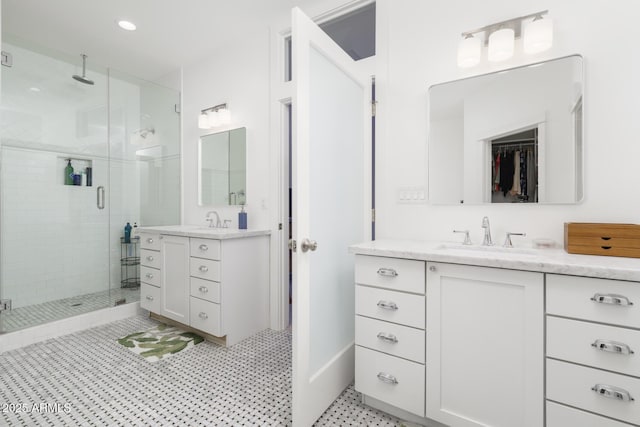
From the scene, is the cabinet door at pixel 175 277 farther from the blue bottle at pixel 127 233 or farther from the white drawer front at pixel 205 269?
the blue bottle at pixel 127 233

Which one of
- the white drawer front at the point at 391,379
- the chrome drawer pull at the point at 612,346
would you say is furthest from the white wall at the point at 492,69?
the white drawer front at the point at 391,379

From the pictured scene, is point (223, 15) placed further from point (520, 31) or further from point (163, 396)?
point (163, 396)

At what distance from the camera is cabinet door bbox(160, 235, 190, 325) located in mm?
2508

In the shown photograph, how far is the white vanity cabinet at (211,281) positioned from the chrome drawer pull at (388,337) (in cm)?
131

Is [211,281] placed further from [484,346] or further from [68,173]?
[68,173]

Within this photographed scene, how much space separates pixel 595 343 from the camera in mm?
1069

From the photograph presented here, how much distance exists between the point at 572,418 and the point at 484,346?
0.35 metres

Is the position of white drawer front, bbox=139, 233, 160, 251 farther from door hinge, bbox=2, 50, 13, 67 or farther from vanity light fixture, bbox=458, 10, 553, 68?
vanity light fixture, bbox=458, 10, 553, 68

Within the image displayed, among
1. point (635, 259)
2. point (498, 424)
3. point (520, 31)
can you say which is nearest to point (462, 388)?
point (498, 424)

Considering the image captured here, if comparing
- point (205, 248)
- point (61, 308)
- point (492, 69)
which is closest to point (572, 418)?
point (492, 69)

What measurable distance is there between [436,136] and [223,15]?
81.8 inches

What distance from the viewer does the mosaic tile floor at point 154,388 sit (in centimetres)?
151

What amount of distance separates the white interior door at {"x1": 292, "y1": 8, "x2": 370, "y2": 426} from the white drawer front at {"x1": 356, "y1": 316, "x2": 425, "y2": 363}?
216mm

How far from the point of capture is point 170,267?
2633mm
